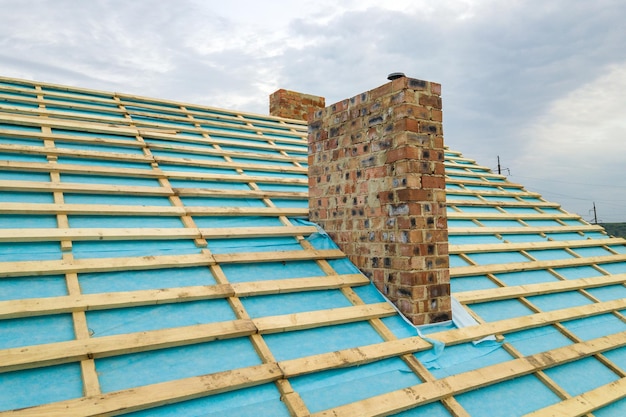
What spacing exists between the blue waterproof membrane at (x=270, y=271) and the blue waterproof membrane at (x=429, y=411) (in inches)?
46.6

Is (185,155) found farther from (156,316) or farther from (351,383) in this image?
(351,383)

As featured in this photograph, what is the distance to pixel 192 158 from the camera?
445 centimetres

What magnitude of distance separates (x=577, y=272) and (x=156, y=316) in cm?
448

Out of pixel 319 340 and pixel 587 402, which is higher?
pixel 319 340

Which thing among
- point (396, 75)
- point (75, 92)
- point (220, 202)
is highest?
point (75, 92)

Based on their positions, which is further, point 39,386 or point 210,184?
point 210,184

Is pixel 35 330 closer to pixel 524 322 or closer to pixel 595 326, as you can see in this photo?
pixel 524 322

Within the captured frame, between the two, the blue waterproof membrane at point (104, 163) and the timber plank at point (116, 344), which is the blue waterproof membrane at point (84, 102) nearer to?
the blue waterproof membrane at point (104, 163)

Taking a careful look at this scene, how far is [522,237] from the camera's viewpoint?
17.2ft

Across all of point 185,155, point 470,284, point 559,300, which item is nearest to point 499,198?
point 559,300

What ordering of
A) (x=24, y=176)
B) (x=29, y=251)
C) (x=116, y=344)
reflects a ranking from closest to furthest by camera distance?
(x=116, y=344) → (x=29, y=251) → (x=24, y=176)

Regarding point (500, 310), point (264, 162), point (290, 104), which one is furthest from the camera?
point (290, 104)

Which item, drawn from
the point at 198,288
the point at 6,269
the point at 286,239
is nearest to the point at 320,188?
the point at 286,239

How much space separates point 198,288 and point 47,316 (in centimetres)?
78
